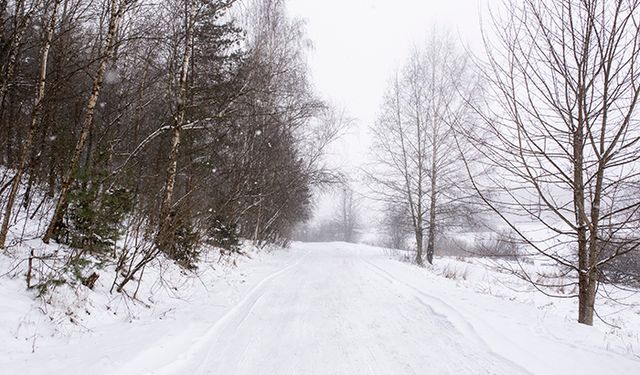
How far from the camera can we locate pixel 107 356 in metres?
3.24

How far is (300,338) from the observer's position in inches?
161

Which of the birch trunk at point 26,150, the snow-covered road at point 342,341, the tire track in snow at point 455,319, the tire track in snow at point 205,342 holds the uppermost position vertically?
the birch trunk at point 26,150

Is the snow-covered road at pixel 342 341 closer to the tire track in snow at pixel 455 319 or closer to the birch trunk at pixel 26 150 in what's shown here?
the tire track in snow at pixel 455 319

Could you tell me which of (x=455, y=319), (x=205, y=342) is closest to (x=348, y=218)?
(x=455, y=319)

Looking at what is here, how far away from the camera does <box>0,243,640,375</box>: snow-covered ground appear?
3148mm

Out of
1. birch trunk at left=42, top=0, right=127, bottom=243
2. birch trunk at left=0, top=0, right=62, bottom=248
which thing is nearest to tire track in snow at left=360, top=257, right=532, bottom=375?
birch trunk at left=42, top=0, right=127, bottom=243

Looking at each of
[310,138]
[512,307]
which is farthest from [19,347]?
[310,138]

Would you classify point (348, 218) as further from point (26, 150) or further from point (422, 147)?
point (26, 150)

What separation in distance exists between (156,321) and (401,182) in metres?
12.9

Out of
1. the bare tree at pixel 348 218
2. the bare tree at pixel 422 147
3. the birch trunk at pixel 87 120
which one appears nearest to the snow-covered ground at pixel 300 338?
the birch trunk at pixel 87 120

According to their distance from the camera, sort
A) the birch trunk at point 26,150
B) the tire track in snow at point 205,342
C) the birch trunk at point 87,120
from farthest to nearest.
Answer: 1. the birch trunk at point 87,120
2. the birch trunk at point 26,150
3. the tire track in snow at point 205,342

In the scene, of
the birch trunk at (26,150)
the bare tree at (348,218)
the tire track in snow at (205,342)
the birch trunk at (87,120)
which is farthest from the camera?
the bare tree at (348,218)

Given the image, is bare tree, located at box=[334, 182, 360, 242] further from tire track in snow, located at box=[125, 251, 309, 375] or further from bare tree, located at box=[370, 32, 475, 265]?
tire track in snow, located at box=[125, 251, 309, 375]

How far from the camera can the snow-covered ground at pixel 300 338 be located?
3148 millimetres
